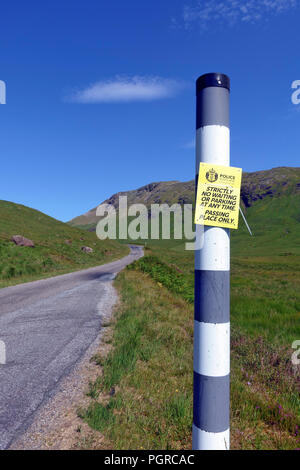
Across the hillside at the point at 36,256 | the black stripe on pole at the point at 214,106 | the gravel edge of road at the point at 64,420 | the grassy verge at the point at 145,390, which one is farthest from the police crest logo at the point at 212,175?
the hillside at the point at 36,256

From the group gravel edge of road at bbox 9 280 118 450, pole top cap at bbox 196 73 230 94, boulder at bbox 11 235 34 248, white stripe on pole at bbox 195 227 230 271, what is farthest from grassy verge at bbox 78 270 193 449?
boulder at bbox 11 235 34 248

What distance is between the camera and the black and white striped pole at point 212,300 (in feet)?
6.77

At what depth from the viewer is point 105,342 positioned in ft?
19.7

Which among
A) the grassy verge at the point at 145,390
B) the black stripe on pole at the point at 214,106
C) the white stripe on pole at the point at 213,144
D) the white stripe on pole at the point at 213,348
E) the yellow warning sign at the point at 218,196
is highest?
the black stripe on pole at the point at 214,106

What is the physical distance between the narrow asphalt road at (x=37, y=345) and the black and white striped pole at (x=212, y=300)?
2.19 meters

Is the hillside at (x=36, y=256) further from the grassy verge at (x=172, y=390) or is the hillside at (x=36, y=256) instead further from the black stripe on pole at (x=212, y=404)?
the black stripe on pole at (x=212, y=404)

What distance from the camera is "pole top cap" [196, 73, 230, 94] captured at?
209 cm

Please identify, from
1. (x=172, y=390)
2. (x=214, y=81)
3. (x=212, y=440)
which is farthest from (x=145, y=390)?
(x=214, y=81)

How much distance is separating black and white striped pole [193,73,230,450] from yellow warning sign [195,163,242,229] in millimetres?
58

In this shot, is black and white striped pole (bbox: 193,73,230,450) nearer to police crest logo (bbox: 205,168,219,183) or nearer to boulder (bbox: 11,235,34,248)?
police crest logo (bbox: 205,168,219,183)

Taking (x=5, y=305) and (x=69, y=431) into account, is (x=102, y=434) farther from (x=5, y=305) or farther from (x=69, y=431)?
(x=5, y=305)

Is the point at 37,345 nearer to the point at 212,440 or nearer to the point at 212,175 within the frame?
the point at 212,440
